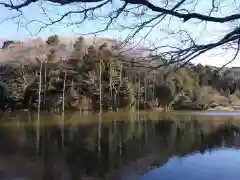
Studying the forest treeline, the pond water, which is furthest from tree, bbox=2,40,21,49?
the pond water

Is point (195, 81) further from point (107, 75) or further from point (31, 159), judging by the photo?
point (31, 159)

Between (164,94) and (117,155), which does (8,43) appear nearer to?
(164,94)

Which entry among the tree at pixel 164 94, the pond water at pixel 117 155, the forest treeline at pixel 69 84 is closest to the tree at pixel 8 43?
the forest treeline at pixel 69 84

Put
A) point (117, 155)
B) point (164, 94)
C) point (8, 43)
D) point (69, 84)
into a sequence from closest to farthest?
1. point (117, 155)
2. point (69, 84)
3. point (164, 94)
4. point (8, 43)

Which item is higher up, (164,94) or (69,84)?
(69,84)

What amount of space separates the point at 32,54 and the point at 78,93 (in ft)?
16.8

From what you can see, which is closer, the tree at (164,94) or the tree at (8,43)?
the tree at (164,94)

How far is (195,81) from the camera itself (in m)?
32.4

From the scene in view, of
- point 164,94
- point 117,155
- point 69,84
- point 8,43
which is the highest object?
point 8,43

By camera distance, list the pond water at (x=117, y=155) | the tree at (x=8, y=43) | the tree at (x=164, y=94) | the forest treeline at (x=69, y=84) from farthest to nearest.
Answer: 1. the tree at (x=8, y=43)
2. the tree at (x=164, y=94)
3. the forest treeline at (x=69, y=84)
4. the pond water at (x=117, y=155)

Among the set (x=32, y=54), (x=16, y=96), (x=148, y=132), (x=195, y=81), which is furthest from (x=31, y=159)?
(x=195, y=81)

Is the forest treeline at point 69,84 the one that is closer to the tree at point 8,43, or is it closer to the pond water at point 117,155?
the tree at point 8,43

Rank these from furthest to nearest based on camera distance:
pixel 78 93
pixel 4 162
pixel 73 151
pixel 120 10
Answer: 1. pixel 78 93
2. pixel 73 151
3. pixel 4 162
4. pixel 120 10

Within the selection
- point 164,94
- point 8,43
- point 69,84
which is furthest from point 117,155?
point 8,43
